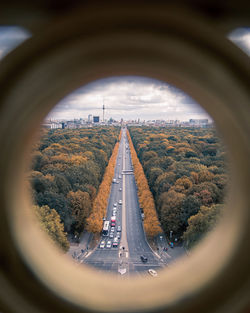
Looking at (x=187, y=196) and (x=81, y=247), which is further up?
(x=187, y=196)

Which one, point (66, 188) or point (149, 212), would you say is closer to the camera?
point (149, 212)

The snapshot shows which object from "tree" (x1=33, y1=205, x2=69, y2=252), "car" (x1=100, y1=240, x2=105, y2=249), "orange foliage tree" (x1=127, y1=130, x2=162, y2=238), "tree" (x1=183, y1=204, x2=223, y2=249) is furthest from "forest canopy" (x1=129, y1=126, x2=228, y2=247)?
"tree" (x1=33, y1=205, x2=69, y2=252)

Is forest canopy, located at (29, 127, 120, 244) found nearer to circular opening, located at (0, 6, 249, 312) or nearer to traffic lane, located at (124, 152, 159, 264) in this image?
traffic lane, located at (124, 152, 159, 264)

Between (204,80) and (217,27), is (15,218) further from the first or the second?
(217,27)

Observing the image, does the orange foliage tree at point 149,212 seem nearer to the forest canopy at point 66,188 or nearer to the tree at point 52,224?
the forest canopy at point 66,188

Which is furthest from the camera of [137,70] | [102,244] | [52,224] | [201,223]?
[102,244]

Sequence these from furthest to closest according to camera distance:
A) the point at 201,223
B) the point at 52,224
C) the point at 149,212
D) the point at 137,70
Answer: the point at 149,212 < the point at 201,223 < the point at 52,224 < the point at 137,70

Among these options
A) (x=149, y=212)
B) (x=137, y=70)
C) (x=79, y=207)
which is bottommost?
(x=149, y=212)

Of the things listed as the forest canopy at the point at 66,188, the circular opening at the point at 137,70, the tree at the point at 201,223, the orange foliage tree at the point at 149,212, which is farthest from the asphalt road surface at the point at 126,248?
the circular opening at the point at 137,70

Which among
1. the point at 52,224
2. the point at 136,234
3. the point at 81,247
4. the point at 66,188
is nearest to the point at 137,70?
the point at 52,224

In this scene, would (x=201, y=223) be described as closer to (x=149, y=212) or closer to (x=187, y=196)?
(x=187, y=196)
